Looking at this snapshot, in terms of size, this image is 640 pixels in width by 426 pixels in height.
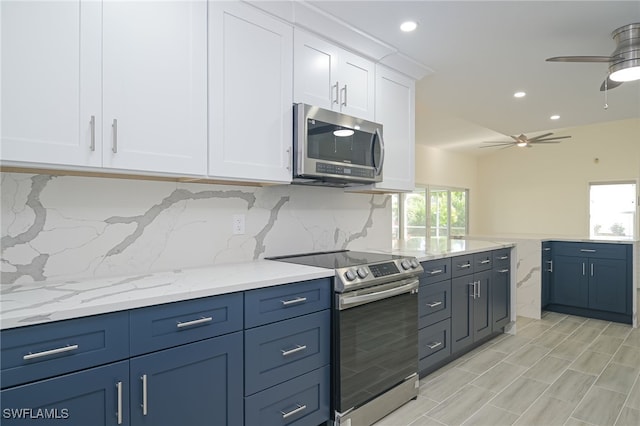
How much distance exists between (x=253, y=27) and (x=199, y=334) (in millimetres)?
1667

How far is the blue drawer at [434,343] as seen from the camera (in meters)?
2.70

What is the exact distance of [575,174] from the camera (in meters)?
7.88

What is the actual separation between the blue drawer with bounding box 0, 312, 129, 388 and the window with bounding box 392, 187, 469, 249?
20.9 ft

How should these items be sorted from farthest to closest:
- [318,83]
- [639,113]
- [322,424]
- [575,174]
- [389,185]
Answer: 1. [575,174]
2. [639,113]
3. [389,185]
4. [318,83]
5. [322,424]

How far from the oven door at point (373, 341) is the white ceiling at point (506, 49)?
66.8 inches

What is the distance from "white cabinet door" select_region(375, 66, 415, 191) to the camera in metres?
2.91

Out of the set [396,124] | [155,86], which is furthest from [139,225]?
[396,124]

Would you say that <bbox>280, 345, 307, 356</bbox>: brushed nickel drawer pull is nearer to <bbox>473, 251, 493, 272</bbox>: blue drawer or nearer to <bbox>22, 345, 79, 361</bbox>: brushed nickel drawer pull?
<bbox>22, 345, 79, 361</bbox>: brushed nickel drawer pull

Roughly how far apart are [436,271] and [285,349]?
57.5 inches

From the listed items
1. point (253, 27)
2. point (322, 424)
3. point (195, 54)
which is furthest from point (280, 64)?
point (322, 424)

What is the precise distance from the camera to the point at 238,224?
2402mm

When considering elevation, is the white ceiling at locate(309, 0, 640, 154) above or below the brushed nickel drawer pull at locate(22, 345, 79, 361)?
above

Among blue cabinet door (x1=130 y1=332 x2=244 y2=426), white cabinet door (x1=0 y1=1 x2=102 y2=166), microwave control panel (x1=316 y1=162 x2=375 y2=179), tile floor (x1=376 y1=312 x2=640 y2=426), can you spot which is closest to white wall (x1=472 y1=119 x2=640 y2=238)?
tile floor (x1=376 y1=312 x2=640 y2=426)

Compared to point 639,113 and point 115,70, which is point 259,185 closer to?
point 115,70
